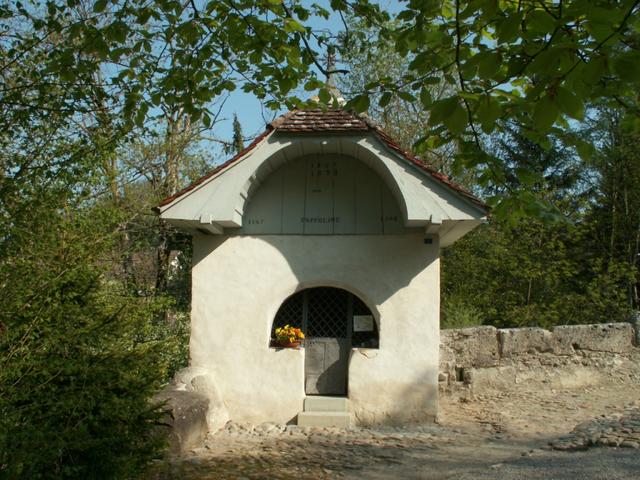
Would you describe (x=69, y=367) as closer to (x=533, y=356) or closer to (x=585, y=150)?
(x=585, y=150)

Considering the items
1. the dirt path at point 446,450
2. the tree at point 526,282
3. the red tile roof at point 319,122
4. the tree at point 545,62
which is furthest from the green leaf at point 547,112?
the tree at point 526,282

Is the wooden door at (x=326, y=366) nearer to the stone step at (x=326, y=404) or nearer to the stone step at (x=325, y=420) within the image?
the stone step at (x=326, y=404)

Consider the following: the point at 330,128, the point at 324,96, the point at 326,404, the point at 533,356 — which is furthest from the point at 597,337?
the point at 324,96

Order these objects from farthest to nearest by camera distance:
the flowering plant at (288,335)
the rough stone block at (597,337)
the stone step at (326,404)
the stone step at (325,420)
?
the rough stone block at (597,337) → the flowering plant at (288,335) → the stone step at (326,404) → the stone step at (325,420)

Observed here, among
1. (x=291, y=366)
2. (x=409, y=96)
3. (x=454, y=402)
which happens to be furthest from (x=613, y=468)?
(x=454, y=402)

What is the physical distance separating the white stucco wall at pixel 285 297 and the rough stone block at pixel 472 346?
2142mm

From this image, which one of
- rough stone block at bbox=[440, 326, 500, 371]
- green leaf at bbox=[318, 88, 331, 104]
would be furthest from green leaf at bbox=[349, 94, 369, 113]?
rough stone block at bbox=[440, 326, 500, 371]

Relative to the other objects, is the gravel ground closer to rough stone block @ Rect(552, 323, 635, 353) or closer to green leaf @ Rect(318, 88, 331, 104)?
rough stone block @ Rect(552, 323, 635, 353)

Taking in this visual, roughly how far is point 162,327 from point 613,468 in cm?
848

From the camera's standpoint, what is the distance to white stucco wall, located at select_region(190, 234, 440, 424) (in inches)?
349

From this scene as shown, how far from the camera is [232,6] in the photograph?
5.68m

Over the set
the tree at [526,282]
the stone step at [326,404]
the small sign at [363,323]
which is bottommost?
the stone step at [326,404]

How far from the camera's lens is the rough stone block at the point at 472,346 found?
35.9 ft

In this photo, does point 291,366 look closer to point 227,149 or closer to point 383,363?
point 383,363
